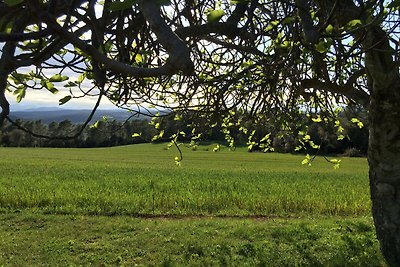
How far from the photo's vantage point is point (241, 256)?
269 inches

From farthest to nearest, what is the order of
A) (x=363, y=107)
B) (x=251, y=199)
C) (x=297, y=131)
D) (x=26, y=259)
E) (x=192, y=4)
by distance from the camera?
1. (x=251, y=199)
2. (x=26, y=259)
3. (x=297, y=131)
4. (x=363, y=107)
5. (x=192, y=4)

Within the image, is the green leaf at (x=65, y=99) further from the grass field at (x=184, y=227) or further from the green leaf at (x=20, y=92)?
the grass field at (x=184, y=227)

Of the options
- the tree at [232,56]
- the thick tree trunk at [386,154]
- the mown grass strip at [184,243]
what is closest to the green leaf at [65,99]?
the tree at [232,56]

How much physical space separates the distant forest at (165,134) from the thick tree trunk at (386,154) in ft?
3.02

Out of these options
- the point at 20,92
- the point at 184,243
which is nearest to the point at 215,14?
the point at 20,92

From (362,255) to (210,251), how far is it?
232 cm

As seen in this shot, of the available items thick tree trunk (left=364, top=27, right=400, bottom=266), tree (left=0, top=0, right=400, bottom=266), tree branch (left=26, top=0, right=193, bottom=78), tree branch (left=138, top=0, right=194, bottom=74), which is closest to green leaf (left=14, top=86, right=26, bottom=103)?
tree (left=0, top=0, right=400, bottom=266)

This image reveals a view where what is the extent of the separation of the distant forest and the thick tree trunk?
3.02 feet

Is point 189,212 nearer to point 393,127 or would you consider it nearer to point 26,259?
point 26,259

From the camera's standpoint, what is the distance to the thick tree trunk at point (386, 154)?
5.16 metres

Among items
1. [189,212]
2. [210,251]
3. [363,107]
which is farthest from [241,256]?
[189,212]

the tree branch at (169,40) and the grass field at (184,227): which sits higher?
the tree branch at (169,40)

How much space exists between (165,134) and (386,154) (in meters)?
3.26

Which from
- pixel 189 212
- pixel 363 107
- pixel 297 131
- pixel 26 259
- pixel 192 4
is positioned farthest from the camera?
pixel 189 212
